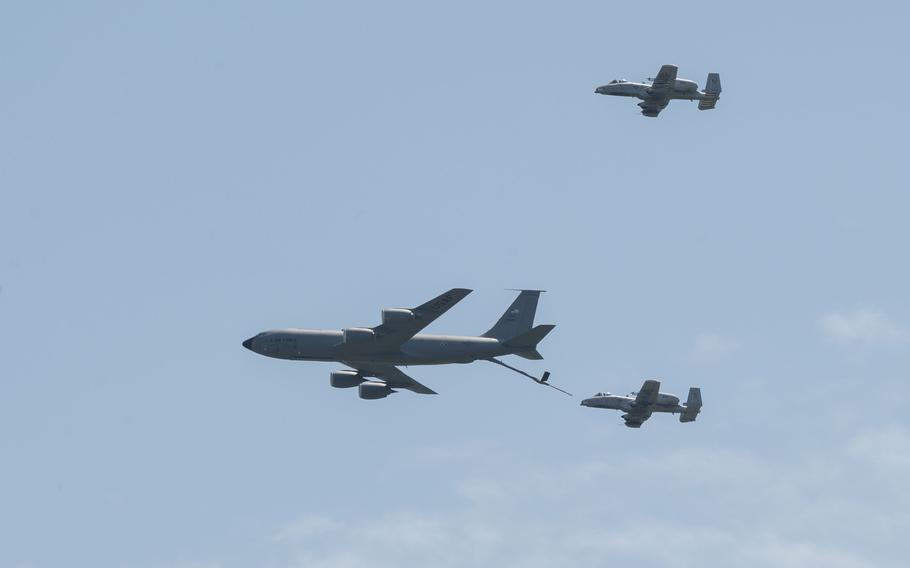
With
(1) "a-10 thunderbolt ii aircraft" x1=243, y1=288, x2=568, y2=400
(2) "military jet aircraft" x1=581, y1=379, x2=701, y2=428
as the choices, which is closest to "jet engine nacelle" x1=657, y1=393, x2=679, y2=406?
(2) "military jet aircraft" x1=581, y1=379, x2=701, y2=428

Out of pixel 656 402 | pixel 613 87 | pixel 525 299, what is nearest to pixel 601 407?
pixel 656 402

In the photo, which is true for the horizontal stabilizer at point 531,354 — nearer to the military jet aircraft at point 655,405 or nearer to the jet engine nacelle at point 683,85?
the military jet aircraft at point 655,405

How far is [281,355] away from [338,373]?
10394 mm

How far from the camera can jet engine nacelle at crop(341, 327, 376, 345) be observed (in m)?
101

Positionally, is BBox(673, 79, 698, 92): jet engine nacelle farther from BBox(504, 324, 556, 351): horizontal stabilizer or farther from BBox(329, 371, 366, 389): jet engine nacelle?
BBox(329, 371, 366, 389): jet engine nacelle

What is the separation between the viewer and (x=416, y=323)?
3967 inches

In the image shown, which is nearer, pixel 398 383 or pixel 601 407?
pixel 398 383

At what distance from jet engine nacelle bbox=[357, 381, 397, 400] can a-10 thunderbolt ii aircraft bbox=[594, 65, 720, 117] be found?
31554mm

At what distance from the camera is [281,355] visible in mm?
103375

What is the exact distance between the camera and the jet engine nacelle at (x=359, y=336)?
101 meters

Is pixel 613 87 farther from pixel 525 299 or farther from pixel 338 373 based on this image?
pixel 338 373

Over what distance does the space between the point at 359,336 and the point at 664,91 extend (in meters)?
34.5

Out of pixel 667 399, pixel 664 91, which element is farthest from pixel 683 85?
pixel 667 399

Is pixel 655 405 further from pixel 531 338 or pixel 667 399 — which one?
pixel 531 338
